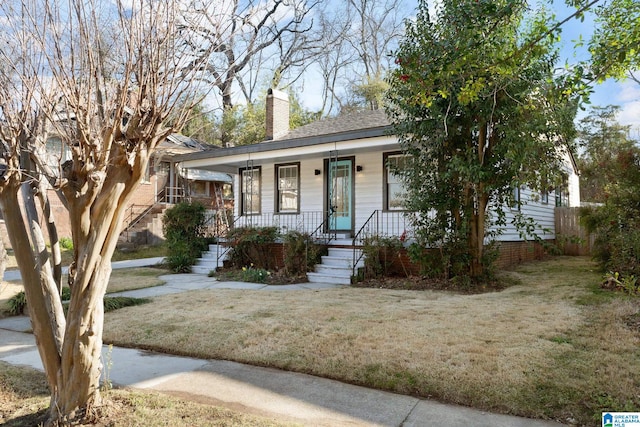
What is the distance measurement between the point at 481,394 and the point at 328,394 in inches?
48.2

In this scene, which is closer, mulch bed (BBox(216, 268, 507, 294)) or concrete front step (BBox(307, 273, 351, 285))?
mulch bed (BBox(216, 268, 507, 294))

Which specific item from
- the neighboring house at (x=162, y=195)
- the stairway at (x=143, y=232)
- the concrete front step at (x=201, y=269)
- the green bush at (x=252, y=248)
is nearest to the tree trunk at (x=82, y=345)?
the green bush at (x=252, y=248)

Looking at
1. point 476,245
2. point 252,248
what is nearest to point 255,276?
point 252,248

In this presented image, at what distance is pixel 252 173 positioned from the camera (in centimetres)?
1411

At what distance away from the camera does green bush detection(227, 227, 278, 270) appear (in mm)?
11406

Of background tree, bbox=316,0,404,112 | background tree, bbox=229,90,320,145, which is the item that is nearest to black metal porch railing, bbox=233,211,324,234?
background tree, bbox=229,90,320,145

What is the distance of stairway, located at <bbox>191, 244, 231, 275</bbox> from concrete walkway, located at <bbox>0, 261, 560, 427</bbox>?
7.05 metres

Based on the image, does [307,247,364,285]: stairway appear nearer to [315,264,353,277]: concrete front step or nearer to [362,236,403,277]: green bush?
[315,264,353,277]: concrete front step

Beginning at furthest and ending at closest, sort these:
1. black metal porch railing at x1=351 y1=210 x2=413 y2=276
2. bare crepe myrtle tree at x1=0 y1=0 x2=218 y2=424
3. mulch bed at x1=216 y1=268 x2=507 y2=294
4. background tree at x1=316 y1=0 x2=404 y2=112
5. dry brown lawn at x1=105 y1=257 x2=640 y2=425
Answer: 1. background tree at x1=316 y1=0 x2=404 y2=112
2. black metal porch railing at x1=351 y1=210 x2=413 y2=276
3. mulch bed at x1=216 y1=268 x2=507 y2=294
4. dry brown lawn at x1=105 y1=257 x2=640 y2=425
5. bare crepe myrtle tree at x1=0 y1=0 x2=218 y2=424

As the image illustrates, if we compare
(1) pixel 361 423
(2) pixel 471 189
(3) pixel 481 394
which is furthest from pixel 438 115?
(1) pixel 361 423

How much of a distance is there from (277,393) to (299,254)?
6.90 metres

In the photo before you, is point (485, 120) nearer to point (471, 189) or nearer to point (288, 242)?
point (471, 189)

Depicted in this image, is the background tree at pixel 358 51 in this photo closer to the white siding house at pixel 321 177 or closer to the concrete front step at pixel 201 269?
the white siding house at pixel 321 177

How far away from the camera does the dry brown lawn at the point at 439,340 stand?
350 cm
